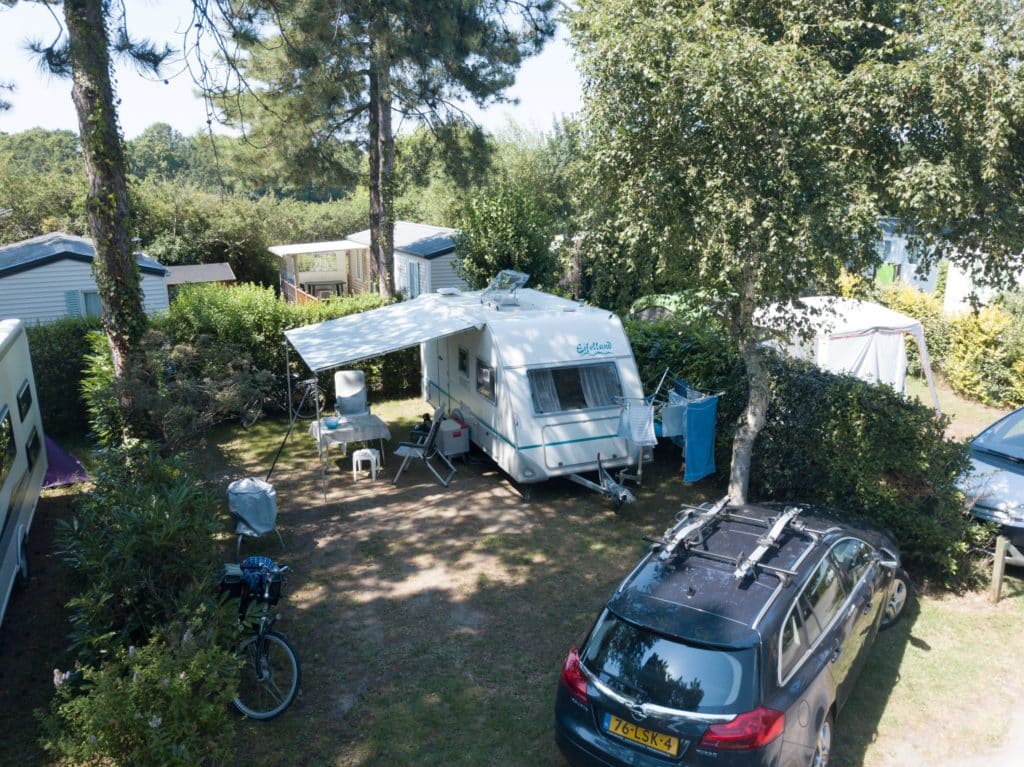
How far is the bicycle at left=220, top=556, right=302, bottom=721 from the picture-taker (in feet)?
17.1

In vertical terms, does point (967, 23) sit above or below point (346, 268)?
above

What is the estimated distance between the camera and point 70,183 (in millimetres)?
26656

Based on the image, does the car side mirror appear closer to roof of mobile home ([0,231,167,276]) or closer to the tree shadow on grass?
the tree shadow on grass

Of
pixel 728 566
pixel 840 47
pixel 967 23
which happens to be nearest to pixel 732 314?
pixel 840 47

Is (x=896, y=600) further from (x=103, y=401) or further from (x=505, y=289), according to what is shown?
(x=103, y=401)

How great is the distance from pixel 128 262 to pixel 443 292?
476cm

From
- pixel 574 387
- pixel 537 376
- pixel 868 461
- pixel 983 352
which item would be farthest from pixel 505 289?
pixel 983 352

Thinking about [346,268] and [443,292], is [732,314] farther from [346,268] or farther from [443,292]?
[346,268]

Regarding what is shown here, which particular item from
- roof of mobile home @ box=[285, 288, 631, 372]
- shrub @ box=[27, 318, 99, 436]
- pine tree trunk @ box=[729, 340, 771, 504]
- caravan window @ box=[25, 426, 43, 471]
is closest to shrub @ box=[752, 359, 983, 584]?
pine tree trunk @ box=[729, 340, 771, 504]

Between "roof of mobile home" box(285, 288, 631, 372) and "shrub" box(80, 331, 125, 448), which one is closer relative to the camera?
"roof of mobile home" box(285, 288, 631, 372)

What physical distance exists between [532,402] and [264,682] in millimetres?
4727

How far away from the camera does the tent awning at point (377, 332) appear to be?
364 inches

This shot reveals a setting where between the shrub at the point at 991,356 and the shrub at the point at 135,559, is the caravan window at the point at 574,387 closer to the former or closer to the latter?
the shrub at the point at 135,559

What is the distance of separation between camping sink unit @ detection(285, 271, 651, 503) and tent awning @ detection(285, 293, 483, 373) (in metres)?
0.02
